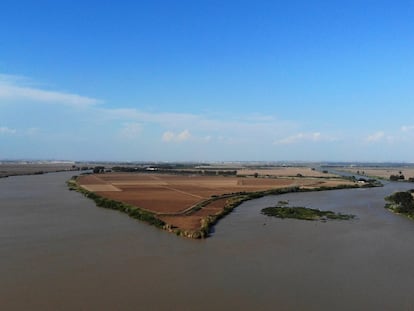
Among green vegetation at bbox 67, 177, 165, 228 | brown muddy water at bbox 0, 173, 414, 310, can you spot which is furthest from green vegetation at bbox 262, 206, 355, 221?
green vegetation at bbox 67, 177, 165, 228

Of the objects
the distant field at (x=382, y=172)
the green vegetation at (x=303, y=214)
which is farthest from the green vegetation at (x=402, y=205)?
the distant field at (x=382, y=172)

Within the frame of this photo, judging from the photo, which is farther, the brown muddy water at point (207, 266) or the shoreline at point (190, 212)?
the shoreline at point (190, 212)

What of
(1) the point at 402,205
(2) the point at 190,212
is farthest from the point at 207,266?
(1) the point at 402,205

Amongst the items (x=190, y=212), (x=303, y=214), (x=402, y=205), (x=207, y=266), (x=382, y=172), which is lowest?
(x=207, y=266)

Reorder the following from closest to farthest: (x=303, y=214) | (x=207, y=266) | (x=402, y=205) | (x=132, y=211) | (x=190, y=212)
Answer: (x=207, y=266)
(x=132, y=211)
(x=190, y=212)
(x=303, y=214)
(x=402, y=205)

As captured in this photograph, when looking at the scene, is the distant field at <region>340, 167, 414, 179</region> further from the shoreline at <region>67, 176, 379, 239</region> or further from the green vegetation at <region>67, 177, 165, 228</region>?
the green vegetation at <region>67, 177, 165, 228</region>

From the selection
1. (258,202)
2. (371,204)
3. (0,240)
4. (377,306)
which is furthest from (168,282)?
(371,204)

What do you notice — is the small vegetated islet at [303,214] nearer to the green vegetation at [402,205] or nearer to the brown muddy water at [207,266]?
the brown muddy water at [207,266]

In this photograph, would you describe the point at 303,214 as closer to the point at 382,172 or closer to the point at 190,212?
the point at 190,212

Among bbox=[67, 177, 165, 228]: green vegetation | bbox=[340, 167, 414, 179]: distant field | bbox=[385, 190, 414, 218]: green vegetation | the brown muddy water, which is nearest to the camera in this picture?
the brown muddy water
